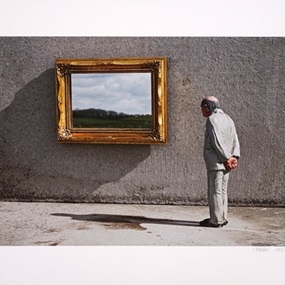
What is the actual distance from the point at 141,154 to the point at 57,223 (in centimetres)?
145

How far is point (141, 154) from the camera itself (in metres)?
5.95

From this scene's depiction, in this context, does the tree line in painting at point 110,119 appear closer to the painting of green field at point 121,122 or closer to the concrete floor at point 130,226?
the painting of green field at point 121,122

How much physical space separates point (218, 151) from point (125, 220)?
4.51 ft

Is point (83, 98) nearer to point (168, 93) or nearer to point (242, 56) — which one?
point (168, 93)

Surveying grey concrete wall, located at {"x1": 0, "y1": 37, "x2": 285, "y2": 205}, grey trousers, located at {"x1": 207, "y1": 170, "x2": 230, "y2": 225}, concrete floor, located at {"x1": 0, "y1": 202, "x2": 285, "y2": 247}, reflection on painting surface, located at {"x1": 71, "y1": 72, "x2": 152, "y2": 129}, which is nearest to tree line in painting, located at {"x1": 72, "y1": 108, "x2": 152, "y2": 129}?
reflection on painting surface, located at {"x1": 71, "y1": 72, "x2": 152, "y2": 129}

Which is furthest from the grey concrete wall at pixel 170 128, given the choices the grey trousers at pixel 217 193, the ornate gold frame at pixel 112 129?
the grey trousers at pixel 217 193

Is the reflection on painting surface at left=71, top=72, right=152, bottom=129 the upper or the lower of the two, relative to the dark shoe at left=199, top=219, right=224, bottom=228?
upper

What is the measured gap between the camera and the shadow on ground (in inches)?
199

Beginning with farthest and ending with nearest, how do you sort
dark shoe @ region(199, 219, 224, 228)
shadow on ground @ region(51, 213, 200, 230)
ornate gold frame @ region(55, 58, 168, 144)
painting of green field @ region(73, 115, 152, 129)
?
painting of green field @ region(73, 115, 152, 129), ornate gold frame @ region(55, 58, 168, 144), shadow on ground @ region(51, 213, 200, 230), dark shoe @ region(199, 219, 224, 228)

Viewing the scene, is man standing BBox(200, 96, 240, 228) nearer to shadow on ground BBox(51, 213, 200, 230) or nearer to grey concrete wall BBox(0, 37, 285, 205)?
shadow on ground BBox(51, 213, 200, 230)

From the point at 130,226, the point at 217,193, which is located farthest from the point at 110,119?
the point at 217,193

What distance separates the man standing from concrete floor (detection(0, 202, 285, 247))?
0.37 m

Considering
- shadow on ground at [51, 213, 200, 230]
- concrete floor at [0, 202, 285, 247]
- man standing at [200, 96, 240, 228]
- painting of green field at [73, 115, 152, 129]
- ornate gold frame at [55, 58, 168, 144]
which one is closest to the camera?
concrete floor at [0, 202, 285, 247]

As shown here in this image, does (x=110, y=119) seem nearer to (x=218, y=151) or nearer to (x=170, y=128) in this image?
(x=170, y=128)
